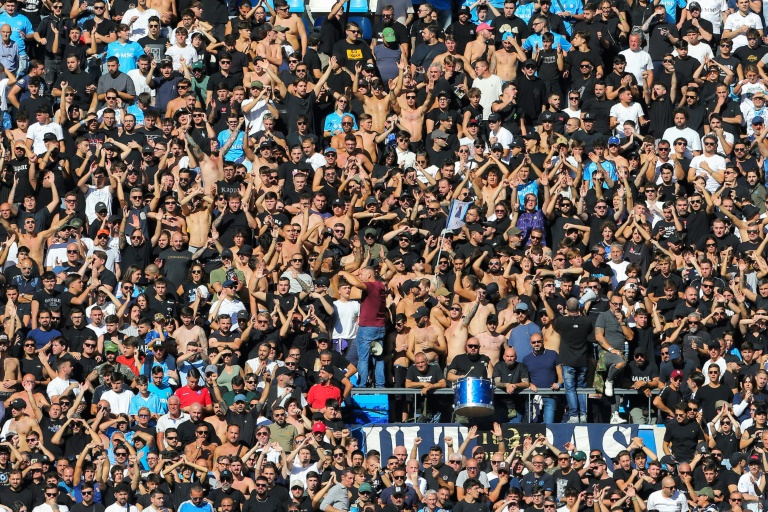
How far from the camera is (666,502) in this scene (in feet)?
92.2

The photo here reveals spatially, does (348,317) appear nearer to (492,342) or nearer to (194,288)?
(492,342)

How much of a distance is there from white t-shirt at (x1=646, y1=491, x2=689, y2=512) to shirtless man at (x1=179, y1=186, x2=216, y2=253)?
779 cm

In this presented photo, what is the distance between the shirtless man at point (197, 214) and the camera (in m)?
32.0

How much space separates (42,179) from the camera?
3325cm

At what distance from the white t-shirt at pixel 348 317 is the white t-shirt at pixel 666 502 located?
4.89m

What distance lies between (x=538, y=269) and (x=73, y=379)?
6.57m

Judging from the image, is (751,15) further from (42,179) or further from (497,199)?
(42,179)

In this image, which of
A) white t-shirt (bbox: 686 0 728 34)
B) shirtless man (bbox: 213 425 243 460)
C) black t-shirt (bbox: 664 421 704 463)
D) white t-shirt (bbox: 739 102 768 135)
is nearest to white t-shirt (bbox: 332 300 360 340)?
shirtless man (bbox: 213 425 243 460)

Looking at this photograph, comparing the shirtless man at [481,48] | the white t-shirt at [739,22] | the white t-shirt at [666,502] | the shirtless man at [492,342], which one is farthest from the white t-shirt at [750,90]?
the white t-shirt at [666,502]

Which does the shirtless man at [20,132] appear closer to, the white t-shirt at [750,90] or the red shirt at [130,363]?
the red shirt at [130,363]

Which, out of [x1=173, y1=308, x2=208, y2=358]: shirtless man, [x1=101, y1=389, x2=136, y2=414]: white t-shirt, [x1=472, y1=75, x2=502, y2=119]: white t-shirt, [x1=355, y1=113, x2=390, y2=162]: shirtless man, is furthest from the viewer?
[x1=472, y1=75, x2=502, y2=119]: white t-shirt

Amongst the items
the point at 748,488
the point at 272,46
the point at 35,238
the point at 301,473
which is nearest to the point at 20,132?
the point at 35,238

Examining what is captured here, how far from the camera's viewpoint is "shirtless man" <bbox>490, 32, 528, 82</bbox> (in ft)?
114

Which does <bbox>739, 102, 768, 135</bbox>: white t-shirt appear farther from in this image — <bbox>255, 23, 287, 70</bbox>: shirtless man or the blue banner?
<bbox>255, 23, 287, 70</bbox>: shirtless man
